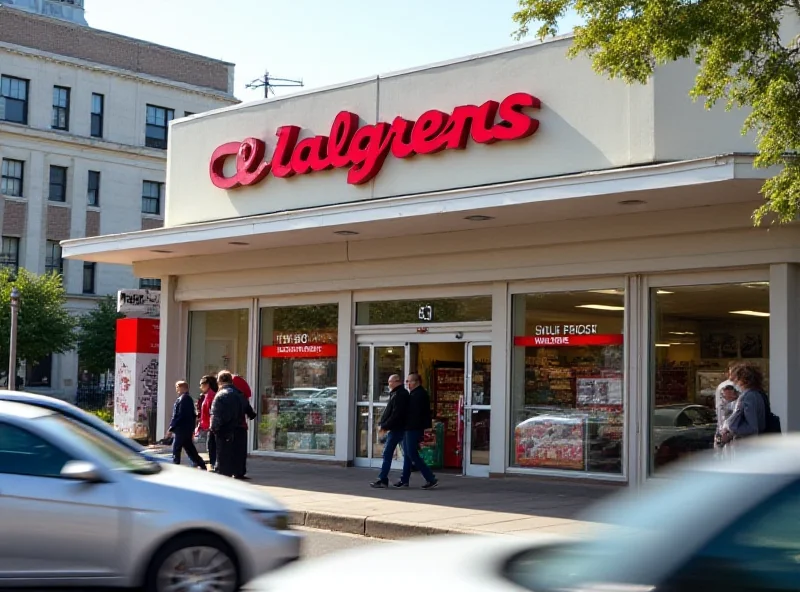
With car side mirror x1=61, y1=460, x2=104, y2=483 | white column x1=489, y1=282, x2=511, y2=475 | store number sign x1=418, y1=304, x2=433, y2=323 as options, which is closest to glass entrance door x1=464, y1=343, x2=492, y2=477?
white column x1=489, y1=282, x2=511, y2=475

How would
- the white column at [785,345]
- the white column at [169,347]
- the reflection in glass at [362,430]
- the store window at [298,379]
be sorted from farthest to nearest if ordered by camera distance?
the white column at [169,347]
the store window at [298,379]
the reflection in glass at [362,430]
the white column at [785,345]

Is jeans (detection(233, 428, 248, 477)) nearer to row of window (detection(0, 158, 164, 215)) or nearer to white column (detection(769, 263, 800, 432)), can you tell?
white column (detection(769, 263, 800, 432))

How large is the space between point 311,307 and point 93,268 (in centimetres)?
3544

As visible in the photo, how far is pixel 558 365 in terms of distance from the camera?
56.2 ft

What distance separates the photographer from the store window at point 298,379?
20375 mm

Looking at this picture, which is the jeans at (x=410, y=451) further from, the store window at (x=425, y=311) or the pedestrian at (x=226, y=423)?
the store window at (x=425, y=311)

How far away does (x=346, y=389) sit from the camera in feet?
65.1

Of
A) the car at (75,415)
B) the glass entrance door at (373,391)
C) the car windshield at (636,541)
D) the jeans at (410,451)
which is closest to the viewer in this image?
the car windshield at (636,541)

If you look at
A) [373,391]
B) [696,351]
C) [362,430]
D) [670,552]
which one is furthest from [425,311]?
[670,552]

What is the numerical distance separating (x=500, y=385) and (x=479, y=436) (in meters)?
1.05

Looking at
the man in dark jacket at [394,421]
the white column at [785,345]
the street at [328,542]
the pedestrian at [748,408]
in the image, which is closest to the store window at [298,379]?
the man in dark jacket at [394,421]

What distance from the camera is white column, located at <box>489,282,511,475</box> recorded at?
693 inches

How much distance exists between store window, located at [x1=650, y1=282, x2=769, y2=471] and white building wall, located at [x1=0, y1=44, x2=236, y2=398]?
40027 mm

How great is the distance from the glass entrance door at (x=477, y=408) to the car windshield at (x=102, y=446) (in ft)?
32.7
